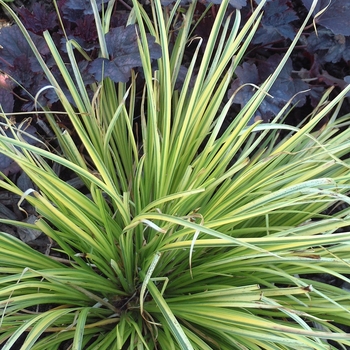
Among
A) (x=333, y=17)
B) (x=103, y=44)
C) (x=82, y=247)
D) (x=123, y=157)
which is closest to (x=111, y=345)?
(x=82, y=247)

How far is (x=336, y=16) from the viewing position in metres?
1.14

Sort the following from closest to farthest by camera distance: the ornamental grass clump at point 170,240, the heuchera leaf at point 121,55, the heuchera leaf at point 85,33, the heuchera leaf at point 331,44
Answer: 1. the ornamental grass clump at point 170,240
2. the heuchera leaf at point 121,55
3. the heuchera leaf at point 85,33
4. the heuchera leaf at point 331,44

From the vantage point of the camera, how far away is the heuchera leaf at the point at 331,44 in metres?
1.25

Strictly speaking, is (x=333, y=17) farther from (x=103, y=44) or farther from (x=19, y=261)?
(x=19, y=261)

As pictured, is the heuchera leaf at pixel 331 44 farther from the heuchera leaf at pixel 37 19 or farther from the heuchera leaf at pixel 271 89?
the heuchera leaf at pixel 37 19

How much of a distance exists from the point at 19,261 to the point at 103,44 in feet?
1.74

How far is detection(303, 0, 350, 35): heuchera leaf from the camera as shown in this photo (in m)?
1.11

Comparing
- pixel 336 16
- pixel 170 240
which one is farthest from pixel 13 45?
pixel 336 16

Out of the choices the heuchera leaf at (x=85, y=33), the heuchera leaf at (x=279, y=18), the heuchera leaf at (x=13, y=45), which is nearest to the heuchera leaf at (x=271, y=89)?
the heuchera leaf at (x=279, y=18)

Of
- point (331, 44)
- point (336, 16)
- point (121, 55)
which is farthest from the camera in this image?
point (331, 44)

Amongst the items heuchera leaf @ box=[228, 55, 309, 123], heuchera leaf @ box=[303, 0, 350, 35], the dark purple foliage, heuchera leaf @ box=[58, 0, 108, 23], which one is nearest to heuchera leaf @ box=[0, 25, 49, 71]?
the dark purple foliage

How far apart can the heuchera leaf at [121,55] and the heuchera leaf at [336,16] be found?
0.45 m

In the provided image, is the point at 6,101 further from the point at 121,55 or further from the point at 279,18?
the point at 279,18

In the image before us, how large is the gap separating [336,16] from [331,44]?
0.13 metres
